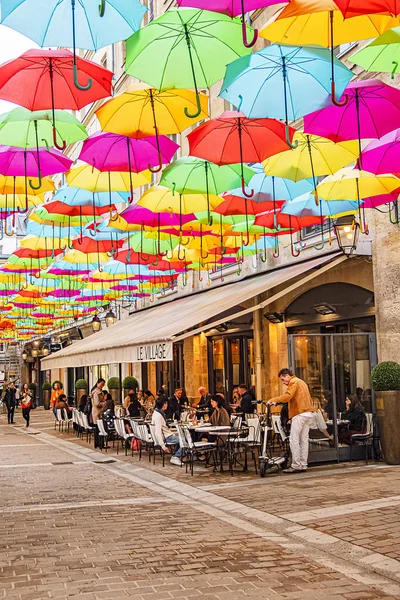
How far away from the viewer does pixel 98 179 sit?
12.3 metres

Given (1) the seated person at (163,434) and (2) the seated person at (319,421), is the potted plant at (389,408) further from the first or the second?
(1) the seated person at (163,434)

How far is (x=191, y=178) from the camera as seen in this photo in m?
12.1

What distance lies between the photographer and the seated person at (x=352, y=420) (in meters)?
13.6

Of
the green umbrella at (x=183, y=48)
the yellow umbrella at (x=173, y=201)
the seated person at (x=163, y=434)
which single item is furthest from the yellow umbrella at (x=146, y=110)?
the seated person at (x=163, y=434)

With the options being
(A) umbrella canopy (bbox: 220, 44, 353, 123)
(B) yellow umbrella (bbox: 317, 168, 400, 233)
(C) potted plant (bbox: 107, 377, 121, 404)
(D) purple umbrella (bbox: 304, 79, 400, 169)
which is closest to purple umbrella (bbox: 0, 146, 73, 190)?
(A) umbrella canopy (bbox: 220, 44, 353, 123)

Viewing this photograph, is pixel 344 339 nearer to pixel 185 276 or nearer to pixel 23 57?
pixel 23 57

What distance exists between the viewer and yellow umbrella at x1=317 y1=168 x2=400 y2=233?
1188 cm

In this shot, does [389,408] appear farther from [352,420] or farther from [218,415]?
[218,415]

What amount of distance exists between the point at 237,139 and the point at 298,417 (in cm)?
502

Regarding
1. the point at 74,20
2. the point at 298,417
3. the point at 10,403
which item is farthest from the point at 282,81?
the point at 10,403

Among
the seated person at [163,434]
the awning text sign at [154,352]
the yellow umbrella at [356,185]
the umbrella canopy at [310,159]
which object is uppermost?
the umbrella canopy at [310,159]

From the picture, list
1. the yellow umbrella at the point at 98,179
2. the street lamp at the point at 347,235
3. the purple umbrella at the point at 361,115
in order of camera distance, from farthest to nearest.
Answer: the street lamp at the point at 347,235
the yellow umbrella at the point at 98,179
the purple umbrella at the point at 361,115

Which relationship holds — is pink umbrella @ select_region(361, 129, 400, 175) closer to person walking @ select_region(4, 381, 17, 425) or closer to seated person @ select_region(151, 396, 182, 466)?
seated person @ select_region(151, 396, 182, 466)

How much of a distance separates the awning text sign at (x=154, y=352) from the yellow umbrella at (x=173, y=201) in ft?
8.26
